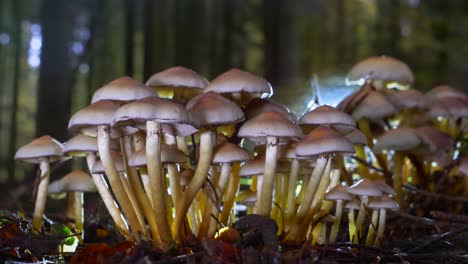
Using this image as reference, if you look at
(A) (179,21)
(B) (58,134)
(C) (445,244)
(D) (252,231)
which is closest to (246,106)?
(D) (252,231)

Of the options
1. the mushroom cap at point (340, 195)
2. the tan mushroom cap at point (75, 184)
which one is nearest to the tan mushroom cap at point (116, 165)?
the tan mushroom cap at point (75, 184)

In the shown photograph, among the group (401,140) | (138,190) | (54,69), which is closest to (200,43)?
(54,69)

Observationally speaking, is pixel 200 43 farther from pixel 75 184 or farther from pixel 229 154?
pixel 229 154

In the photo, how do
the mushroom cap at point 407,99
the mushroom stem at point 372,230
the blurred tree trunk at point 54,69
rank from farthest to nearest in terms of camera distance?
the blurred tree trunk at point 54,69, the mushroom cap at point 407,99, the mushroom stem at point 372,230

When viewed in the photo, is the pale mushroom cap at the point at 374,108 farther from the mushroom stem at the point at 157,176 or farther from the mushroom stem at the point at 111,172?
the mushroom stem at the point at 111,172

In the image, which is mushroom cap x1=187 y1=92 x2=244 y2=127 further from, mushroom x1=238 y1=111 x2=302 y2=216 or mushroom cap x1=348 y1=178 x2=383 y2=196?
mushroom cap x1=348 y1=178 x2=383 y2=196

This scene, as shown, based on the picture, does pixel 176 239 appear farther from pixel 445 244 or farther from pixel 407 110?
Result: pixel 407 110
